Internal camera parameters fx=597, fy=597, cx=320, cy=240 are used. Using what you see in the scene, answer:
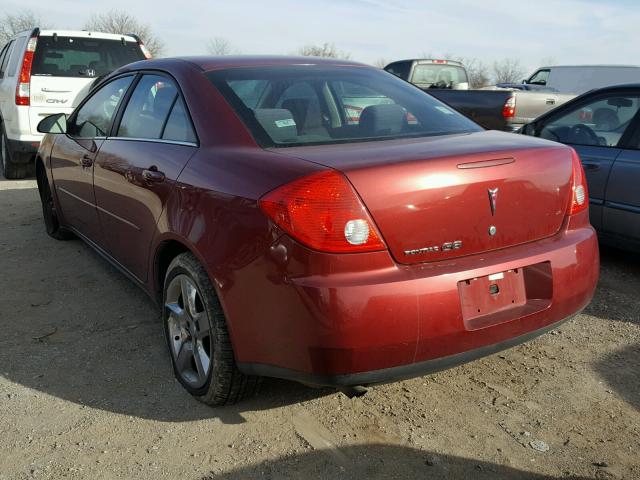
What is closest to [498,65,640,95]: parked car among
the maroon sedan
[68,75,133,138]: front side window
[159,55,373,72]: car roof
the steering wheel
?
the steering wheel

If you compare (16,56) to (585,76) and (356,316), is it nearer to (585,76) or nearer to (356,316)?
(356,316)

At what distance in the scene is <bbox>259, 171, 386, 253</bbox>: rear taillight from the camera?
2.11 metres

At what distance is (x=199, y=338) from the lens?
2.75m

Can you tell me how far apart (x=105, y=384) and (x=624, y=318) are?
309 cm

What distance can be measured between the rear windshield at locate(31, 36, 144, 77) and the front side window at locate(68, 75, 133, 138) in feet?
14.0

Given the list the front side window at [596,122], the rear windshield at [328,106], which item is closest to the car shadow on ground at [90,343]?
the rear windshield at [328,106]

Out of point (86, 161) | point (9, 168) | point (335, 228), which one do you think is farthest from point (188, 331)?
point (9, 168)

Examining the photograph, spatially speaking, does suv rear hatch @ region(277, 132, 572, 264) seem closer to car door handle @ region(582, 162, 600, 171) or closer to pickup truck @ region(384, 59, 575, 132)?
car door handle @ region(582, 162, 600, 171)

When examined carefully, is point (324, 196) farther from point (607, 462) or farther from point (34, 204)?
point (34, 204)

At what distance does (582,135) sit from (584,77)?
15.0 m

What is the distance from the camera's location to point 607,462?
7.76 ft

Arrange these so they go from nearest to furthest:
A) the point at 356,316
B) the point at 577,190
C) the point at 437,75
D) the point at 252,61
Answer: the point at 356,316, the point at 577,190, the point at 252,61, the point at 437,75

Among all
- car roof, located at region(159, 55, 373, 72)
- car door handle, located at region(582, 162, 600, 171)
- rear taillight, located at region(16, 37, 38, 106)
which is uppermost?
rear taillight, located at region(16, 37, 38, 106)

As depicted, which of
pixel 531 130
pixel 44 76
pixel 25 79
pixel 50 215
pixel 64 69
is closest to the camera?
pixel 531 130
